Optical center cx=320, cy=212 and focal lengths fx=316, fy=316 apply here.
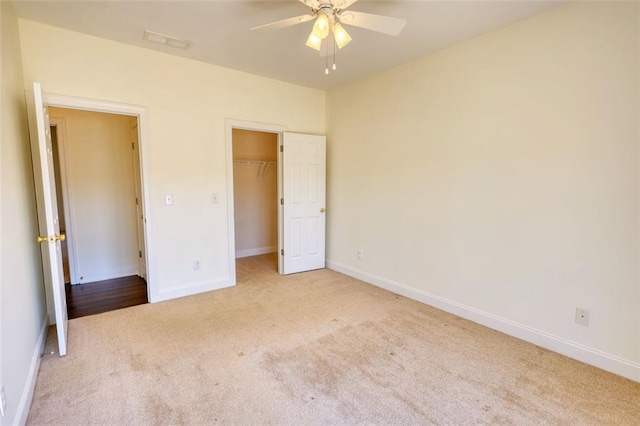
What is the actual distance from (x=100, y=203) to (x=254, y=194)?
2.34 m

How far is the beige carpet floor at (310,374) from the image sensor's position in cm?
188

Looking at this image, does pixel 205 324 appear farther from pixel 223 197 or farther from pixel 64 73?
pixel 64 73

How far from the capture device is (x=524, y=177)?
267cm

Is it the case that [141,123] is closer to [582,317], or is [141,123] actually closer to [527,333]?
[527,333]

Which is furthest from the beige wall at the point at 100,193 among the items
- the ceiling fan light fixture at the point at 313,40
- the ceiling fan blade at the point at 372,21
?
the ceiling fan blade at the point at 372,21

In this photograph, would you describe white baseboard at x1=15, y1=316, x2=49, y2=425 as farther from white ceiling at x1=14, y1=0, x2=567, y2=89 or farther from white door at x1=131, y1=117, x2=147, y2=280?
white ceiling at x1=14, y1=0, x2=567, y2=89

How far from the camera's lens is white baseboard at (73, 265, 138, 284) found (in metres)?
4.18

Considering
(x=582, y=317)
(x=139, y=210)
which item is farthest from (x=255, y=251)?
(x=582, y=317)

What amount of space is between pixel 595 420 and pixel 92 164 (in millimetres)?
5445

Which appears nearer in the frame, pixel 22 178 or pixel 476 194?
pixel 22 178

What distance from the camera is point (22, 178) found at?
236 centimetres

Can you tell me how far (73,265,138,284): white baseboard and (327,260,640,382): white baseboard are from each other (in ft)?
11.4

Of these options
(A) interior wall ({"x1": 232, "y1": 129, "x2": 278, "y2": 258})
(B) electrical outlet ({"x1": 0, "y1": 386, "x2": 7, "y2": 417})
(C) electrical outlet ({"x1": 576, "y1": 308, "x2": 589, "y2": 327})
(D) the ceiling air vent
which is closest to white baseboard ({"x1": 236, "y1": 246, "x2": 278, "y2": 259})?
(A) interior wall ({"x1": 232, "y1": 129, "x2": 278, "y2": 258})

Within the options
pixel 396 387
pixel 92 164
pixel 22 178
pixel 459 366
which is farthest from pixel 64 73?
pixel 459 366
